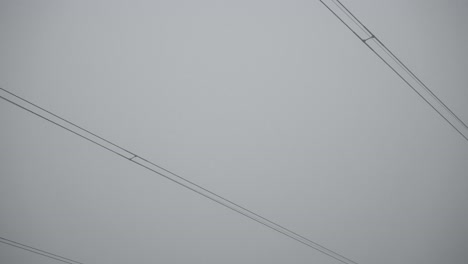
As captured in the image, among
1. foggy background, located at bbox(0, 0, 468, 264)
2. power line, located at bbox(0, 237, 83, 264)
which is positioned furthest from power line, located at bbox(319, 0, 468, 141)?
power line, located at bbox(0, 237, 83, 264)

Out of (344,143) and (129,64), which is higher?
Result: (129,64)

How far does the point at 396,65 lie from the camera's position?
2672mm

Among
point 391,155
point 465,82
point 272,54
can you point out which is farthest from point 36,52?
point 465,82

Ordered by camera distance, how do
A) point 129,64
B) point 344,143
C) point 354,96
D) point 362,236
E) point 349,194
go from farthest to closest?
point 362,236, point 349,194, point 344,143, point 354,96, point 129,64

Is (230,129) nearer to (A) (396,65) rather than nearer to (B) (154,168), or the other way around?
(B) (154,168)

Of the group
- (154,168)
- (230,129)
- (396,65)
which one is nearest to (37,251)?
(154,168)

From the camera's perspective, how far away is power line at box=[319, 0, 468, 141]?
2455 mm

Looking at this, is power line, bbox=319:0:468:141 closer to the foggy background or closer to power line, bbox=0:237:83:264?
the foggy background

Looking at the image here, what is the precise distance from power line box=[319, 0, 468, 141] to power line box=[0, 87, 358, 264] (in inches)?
55.1

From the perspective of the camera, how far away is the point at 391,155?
3.08 m

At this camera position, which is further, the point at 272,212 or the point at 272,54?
the point at 272,212

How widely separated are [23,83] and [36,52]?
231 mm

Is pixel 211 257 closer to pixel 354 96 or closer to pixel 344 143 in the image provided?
pixel 344 143

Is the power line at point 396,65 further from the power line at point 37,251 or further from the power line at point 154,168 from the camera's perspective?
the power line at point 37,251
